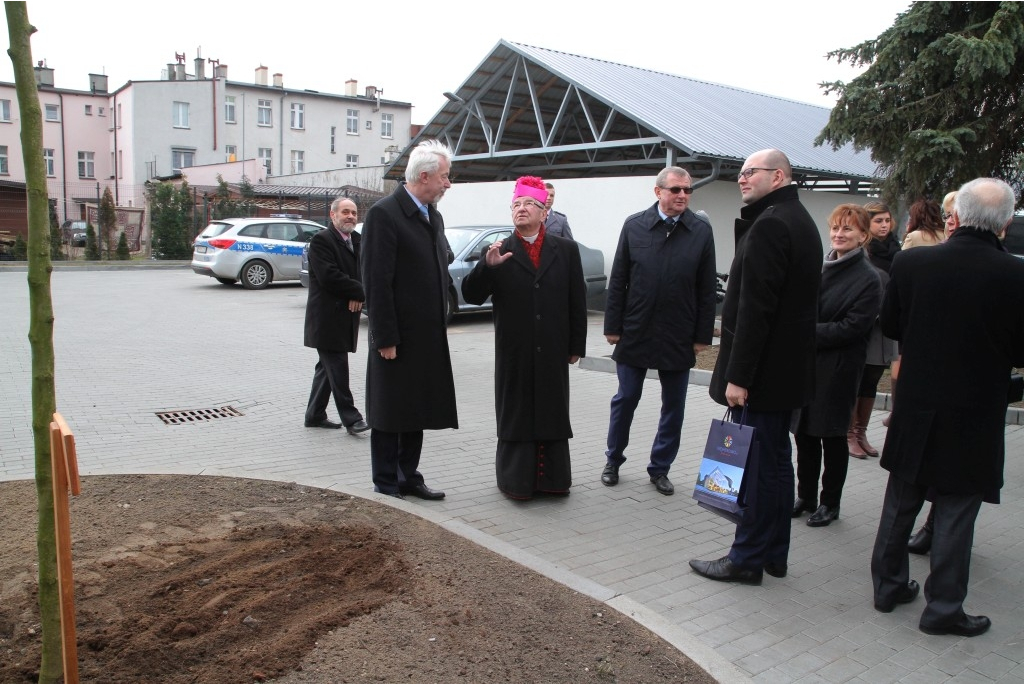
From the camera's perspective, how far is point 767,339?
13.5ft

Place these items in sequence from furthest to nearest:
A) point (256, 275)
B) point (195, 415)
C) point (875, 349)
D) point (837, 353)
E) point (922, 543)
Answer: point (256, 275), point (195, 415), point (875, 349), point (837, 353), point (922, 543)

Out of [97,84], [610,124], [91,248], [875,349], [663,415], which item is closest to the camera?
[663,415]

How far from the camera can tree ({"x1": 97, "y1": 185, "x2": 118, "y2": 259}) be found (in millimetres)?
28781

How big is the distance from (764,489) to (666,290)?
188 cm

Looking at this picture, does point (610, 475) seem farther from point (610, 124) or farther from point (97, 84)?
point (97, 84)

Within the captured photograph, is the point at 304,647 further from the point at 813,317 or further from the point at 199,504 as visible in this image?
the point at 813,317

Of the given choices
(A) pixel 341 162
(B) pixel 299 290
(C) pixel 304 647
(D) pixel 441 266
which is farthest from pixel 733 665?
(A) pixel 341 162

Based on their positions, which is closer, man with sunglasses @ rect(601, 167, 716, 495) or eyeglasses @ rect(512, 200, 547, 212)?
eyeglasses @ rect(512, 200, 547, 212)

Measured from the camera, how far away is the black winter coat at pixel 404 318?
5.00 m

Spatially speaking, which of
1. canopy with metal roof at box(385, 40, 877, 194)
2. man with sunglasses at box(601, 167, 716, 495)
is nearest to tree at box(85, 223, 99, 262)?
canopy with metal roof at box(385, 40, 877, 194)

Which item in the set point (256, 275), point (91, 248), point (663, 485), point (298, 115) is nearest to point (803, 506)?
point (663, 485)

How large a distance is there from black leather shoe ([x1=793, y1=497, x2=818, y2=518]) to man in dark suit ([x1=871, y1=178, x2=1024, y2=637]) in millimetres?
1468

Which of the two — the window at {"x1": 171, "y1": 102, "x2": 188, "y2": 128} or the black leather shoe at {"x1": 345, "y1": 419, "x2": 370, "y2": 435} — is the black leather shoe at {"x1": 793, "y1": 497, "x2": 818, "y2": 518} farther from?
the window at {"x1": 171, "y1": 102, "x2": 188, "y2": 128}

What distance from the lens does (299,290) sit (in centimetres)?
2038
